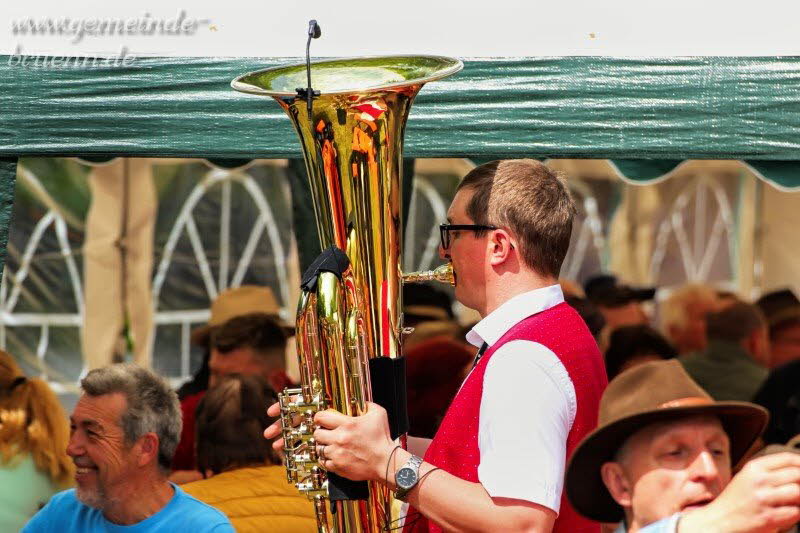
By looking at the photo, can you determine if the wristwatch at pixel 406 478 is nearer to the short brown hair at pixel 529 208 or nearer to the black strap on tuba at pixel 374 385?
the black strap on tuba at pixel 374 385

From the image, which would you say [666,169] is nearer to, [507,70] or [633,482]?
[507,70]

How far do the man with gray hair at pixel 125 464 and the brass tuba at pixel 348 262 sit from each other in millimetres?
899

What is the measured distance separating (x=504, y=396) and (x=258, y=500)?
4.96 ft

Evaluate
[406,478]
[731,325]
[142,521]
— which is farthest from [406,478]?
[731,325]

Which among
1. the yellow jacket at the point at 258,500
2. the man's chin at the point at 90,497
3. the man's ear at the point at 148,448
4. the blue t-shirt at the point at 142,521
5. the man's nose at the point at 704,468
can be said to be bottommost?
the yellow jacket at the point at 258,500

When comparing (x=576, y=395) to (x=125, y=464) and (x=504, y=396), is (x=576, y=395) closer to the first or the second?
(x=504, y=396)

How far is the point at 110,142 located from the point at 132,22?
1.23 feet

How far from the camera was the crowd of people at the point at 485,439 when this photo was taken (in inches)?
83.8

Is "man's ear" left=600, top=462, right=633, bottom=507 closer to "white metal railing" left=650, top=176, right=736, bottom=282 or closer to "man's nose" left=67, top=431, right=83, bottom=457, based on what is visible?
"man's nose" left=67, top=431, right=83, bottom=457

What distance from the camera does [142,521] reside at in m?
3.49

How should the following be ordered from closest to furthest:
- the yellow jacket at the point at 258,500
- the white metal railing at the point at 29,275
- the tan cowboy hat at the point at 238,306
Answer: the yellow jacket at the point at 258,500
the tan cowboy hat at the point at 238,306
the white metal railing at the point at 29,275

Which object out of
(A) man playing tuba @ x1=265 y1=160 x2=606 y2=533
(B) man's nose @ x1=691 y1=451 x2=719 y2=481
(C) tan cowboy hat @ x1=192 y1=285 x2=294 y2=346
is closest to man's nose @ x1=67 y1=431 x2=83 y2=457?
(A) man playing tuba @ x1=265 y1=160 x2=606 y2=533

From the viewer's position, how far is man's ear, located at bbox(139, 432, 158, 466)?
3600 millimetres

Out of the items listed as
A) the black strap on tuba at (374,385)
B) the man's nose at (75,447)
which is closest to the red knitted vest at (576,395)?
the black strap on tuba at (374,385)
